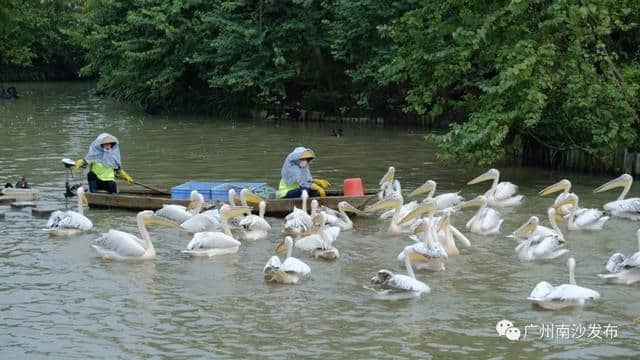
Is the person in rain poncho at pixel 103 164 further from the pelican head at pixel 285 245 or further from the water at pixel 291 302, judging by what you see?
the pelican head at pixel 285 245

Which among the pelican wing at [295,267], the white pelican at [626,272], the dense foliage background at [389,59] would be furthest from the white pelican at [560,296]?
the dense foliage background at [389,59]

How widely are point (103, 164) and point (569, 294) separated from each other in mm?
9453

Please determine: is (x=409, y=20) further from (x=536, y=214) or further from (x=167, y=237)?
(x=167, y=237)

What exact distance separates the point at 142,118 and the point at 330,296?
25.5 meters

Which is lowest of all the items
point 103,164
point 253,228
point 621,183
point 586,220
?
point 253,228

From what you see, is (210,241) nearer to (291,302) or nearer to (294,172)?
(291,302)

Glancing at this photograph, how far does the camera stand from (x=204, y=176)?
2216cm

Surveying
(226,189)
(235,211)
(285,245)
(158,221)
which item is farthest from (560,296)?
(226,189)

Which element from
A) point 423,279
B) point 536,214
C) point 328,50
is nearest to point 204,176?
point 536,214

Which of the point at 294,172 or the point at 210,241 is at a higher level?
the point at 294,172

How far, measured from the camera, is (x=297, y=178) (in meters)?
17.6

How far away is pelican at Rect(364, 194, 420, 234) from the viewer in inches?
632

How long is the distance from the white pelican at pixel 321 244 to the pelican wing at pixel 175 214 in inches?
87.4

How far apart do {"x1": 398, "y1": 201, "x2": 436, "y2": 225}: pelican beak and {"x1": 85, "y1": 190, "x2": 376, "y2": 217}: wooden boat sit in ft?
5.61
